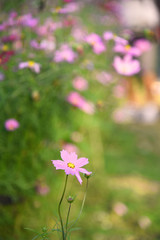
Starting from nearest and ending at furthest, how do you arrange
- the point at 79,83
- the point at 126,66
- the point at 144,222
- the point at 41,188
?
the point at 126,66
the point at 41,188
the point at 144,222
the point at 79,83

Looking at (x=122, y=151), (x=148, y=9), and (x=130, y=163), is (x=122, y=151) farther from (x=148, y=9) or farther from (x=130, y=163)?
(x=148, y=9)

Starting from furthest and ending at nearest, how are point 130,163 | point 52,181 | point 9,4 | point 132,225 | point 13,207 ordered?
point 130,163, point 132,225, point 52,181, point 13,207, point 9,4

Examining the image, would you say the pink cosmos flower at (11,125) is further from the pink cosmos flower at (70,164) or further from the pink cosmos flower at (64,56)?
the pink cosmos flower at (70,164)

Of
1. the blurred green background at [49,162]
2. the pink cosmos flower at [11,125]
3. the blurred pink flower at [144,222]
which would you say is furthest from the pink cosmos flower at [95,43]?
the blurred pink flower at [144,222]

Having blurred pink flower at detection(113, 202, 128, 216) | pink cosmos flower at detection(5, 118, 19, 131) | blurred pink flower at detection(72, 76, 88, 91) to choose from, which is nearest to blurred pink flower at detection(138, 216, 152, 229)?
blurred pink flower at detection(113, 202, 128, 216)

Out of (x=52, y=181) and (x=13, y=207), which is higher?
(x=52, y=181)

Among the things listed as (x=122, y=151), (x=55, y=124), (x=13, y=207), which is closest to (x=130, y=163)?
(x=122, y=151)

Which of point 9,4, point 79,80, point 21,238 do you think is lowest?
point 21,238

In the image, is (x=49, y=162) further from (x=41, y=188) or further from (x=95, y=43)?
(x=95, y=43)

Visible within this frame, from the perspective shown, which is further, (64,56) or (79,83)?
(79,83)

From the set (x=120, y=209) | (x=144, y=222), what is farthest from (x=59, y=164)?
(x=120, y=209)

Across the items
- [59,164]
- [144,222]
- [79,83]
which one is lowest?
[59,164]
